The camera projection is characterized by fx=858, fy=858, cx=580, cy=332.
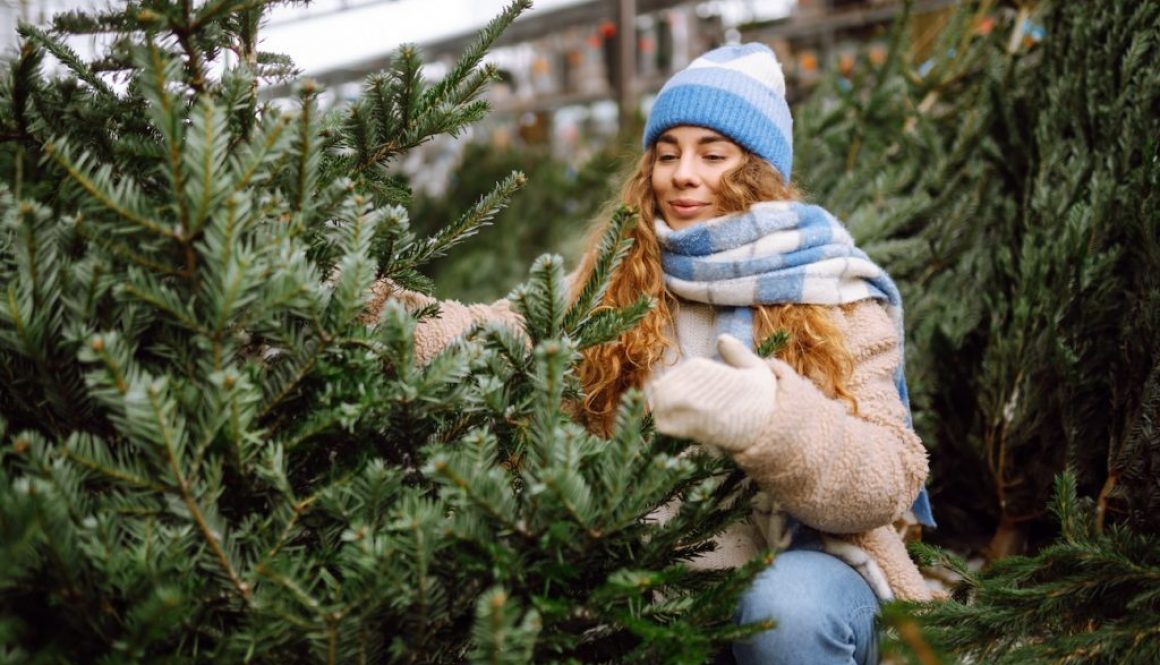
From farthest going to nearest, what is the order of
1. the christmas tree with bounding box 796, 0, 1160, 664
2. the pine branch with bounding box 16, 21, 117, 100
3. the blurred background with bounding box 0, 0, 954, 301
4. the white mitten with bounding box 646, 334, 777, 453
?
the blurred background with bounding box 0, 0, 954, 301 → the christmas tree with bounding box 796, 0, 1160, 664 → the pine branch with bounding box 16, 21, 117, 100 → the white mitten with bounding box 646, 334, 777, 453

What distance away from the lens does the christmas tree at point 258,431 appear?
984 mm

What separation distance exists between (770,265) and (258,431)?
1.08 metres

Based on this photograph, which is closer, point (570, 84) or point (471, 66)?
point (471, 66)

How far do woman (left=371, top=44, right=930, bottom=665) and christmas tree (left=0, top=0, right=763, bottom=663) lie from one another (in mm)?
179

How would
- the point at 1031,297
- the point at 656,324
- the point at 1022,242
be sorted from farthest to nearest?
the point at 1022,242 < the point at 1031,297 < the point at 656,324

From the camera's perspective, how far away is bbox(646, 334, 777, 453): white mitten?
3.94ft

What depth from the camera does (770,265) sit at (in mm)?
1767

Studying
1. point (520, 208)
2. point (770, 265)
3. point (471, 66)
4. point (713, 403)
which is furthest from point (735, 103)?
point (520, 208)

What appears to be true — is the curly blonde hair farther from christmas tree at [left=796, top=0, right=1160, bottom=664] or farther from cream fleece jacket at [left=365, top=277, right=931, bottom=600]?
christmas tree at [left=796, top=0, right=1160, bottom=664]

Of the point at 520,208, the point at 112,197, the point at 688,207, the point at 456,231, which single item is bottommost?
the point at 520,208

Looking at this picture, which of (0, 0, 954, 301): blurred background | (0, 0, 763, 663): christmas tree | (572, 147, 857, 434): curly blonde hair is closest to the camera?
Answer: (0, 0, 763, 663): christmas tree

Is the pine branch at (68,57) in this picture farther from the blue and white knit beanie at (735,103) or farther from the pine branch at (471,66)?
the blue and white knit beanie at (735,103)

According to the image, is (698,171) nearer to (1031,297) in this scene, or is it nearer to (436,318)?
(436,318)

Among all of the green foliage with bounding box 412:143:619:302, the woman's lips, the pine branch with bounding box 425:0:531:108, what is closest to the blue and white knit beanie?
the woman's lips
